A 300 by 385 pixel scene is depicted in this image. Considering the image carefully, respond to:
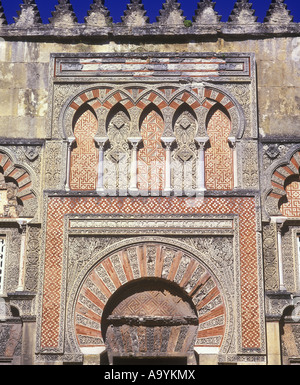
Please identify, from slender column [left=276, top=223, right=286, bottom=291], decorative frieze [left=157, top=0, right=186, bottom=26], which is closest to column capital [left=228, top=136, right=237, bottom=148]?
slender column [left=276, top=223, right=286, bottom=291]

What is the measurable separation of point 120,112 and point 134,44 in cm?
124

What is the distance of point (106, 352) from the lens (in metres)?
10.8

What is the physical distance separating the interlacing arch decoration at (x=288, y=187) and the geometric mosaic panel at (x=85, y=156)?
2.80m

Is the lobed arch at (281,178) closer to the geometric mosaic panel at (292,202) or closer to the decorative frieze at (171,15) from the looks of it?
the geometric mosaic panel at (292,202)

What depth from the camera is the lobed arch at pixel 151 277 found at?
10797 millimetres

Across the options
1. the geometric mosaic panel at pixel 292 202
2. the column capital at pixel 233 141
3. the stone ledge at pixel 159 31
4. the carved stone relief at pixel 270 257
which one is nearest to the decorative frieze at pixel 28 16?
the stone ledge at pixel 159 31

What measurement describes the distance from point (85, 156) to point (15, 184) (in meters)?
1.20

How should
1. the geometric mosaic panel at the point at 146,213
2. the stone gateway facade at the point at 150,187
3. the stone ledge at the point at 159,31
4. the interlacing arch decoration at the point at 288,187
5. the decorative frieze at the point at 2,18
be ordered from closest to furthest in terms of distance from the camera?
1. the geometric mosaic panel at the point at 146,213
2. the stone gateway facade at the point at 150,187
3. the interlacing arch decoration at the point at 288,187
4. the stone ledge at the point at 159,31
5. the decorative frieze at the point at 2,18

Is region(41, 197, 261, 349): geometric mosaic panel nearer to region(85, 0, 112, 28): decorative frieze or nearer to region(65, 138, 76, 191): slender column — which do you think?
region(65, 138, 76, 191): slender column

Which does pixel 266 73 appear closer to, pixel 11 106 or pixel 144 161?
pixel 144 161

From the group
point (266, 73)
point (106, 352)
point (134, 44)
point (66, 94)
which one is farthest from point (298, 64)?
point (106, 352)

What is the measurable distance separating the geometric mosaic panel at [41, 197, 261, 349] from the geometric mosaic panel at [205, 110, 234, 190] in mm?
331

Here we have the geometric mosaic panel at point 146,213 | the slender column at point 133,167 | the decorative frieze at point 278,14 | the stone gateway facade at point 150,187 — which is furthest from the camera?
the decorative frieze at point 278,14

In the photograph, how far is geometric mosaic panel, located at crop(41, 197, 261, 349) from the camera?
10750 millimetres
